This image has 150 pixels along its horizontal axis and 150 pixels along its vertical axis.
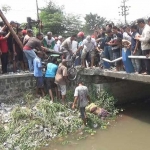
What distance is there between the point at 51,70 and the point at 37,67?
0.56 meters

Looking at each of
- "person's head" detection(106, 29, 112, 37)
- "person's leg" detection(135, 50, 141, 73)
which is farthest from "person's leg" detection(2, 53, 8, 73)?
"person's leg" detection(135, 50, 141, 73)

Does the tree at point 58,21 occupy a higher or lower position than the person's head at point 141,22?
higher

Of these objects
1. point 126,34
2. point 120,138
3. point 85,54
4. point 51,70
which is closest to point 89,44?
point 85,54

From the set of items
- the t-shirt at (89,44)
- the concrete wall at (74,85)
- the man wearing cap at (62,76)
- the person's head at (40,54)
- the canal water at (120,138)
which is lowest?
the canal water at (120,138)

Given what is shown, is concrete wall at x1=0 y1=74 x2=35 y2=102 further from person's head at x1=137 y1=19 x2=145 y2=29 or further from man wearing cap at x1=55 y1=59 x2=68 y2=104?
person's head at x1=137 y1=19 x2=145 y2=29

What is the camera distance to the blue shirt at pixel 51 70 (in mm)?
10859

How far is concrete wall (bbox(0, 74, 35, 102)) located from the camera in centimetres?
1120

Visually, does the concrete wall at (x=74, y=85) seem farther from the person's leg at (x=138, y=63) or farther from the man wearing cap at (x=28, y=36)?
the person's leg at (x=138, y=63)

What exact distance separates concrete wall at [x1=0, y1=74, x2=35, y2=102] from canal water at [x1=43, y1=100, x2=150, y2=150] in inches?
142

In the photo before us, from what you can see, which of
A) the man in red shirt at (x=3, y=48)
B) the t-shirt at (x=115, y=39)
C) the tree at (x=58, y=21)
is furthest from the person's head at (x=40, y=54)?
the tree at (x=58, y=21)

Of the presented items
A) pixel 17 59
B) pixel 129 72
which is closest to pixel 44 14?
pixel 17 59

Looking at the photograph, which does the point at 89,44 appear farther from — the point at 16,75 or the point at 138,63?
the point at 16,75

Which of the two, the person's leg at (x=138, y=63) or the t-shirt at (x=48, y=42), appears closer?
the person's leg at (x=138, y=63)

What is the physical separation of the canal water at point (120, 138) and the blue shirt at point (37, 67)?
3.17m
